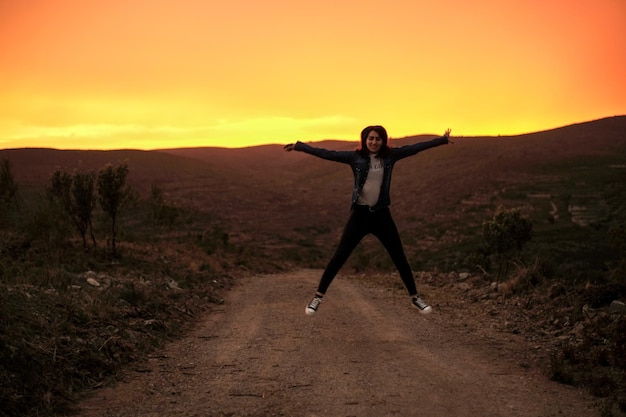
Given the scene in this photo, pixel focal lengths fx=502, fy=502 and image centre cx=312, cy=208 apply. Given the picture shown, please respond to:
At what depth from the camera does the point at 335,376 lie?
23.3ft

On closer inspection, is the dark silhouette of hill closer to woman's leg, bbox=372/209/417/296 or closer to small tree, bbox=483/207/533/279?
small tree, bbox=483/207/533/279

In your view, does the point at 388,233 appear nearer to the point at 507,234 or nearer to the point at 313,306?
the point at 313,306

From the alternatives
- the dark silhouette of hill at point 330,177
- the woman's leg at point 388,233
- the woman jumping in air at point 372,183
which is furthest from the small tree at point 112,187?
the dark silhouette of hill at point 330,177

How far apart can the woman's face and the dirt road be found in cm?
330

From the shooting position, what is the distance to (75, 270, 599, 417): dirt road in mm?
5906

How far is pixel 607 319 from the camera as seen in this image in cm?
924

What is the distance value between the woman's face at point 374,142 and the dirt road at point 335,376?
330 cm

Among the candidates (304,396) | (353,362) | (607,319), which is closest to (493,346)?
(607,319)

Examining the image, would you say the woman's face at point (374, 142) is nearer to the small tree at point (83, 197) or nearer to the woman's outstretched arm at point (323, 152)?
the woman's outstretched arm at point (323, 152)

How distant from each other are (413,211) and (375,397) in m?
61.1

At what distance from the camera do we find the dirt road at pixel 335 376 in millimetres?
5906

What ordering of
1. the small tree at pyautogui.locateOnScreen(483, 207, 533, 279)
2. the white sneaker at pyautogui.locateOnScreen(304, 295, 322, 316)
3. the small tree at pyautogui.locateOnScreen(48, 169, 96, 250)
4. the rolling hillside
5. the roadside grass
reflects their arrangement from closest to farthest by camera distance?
the roadside grass, the white sneaker at pyautogui.locateOnScreen(304, 295, 322, 316), the small tree at pyautogui.locateOnScreen(48, 169, 96, 250), the small tree at pyautogui.locateOnScreen(483, 207, 533, 279), the rolling hillside

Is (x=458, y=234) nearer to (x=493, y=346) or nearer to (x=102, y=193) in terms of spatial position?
(x=102, y=193)

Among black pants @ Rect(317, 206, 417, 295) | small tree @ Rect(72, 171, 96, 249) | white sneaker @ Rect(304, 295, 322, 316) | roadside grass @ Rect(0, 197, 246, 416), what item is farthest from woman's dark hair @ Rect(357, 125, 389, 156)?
small tree @ Rect(72, 171, 96, 249)
